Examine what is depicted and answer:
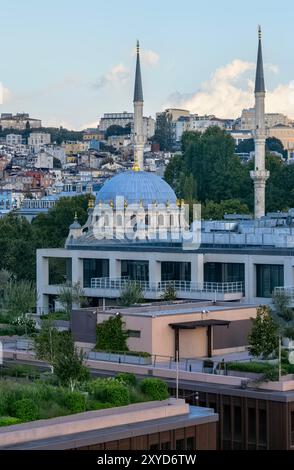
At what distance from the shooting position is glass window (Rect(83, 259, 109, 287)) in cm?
4612

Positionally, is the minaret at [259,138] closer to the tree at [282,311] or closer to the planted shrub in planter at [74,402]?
the tree at [282,311]

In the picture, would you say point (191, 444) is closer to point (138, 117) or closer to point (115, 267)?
point (115, 267)

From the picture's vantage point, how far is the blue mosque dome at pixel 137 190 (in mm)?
54812

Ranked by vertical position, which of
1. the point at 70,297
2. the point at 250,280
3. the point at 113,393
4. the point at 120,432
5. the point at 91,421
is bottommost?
the point at 120,432

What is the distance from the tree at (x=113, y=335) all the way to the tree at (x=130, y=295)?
6.66m

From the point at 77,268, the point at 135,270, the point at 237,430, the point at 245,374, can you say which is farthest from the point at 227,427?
the point at 77,268

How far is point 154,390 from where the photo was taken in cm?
2330

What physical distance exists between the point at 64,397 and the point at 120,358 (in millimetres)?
8454

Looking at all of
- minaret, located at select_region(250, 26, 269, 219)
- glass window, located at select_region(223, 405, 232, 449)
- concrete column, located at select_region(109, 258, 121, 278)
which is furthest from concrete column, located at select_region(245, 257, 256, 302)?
minaret, located at select_region(250, 26, 269, 219)

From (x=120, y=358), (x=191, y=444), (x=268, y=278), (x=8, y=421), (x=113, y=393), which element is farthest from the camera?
(x=268, y=278)

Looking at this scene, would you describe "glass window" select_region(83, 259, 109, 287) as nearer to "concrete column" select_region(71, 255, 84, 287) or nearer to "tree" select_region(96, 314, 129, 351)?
"concrete column" select_region(71, 255, 84, 287)

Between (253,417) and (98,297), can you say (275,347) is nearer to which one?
(253,417)

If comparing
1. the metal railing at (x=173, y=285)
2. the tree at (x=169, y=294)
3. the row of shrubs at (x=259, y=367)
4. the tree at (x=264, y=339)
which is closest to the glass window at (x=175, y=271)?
the metal railing at (x=173, y=285)

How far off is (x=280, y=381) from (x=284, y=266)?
14.6 m
